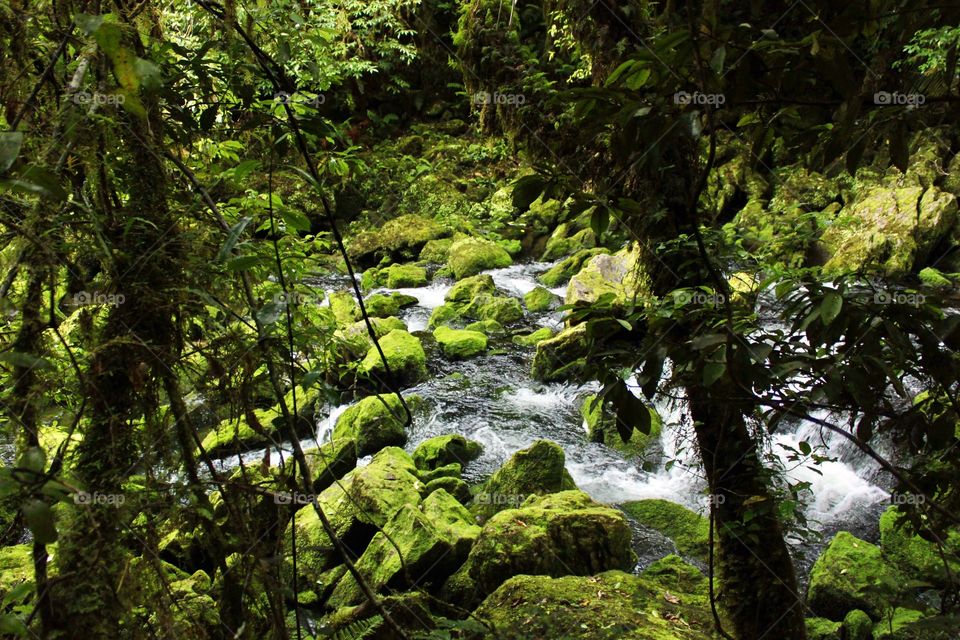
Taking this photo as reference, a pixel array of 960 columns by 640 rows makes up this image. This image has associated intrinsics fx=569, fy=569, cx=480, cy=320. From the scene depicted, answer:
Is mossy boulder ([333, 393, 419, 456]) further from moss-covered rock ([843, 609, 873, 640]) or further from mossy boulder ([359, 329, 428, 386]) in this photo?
moss-covered rock ([843, 609, 873, 640])

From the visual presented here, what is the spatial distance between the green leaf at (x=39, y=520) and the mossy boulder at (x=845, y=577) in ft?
A: 12.6

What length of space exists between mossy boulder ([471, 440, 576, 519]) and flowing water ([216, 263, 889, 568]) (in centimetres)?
68

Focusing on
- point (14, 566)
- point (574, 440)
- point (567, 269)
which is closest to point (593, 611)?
point (14, 566)

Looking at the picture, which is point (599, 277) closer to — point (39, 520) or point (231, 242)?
point (231, 242)

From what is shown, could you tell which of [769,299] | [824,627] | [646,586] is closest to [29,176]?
[646,586]

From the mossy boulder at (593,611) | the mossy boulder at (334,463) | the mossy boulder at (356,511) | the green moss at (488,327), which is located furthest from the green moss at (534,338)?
the mossy boulder at (593,611)

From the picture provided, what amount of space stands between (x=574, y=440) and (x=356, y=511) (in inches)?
111

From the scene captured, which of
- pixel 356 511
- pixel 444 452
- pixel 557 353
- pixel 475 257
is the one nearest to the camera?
pixel 356 511

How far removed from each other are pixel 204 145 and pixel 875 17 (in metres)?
2.31

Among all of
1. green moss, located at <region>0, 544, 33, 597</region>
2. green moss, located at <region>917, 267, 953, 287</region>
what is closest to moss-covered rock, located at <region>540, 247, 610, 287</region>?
green moss, located at <region>917, 267, 953, 287</region>

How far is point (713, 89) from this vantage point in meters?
1.24

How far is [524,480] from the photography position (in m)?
4.76

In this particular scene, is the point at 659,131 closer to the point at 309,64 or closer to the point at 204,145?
the point at 309,64

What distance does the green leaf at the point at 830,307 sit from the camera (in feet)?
3.78
